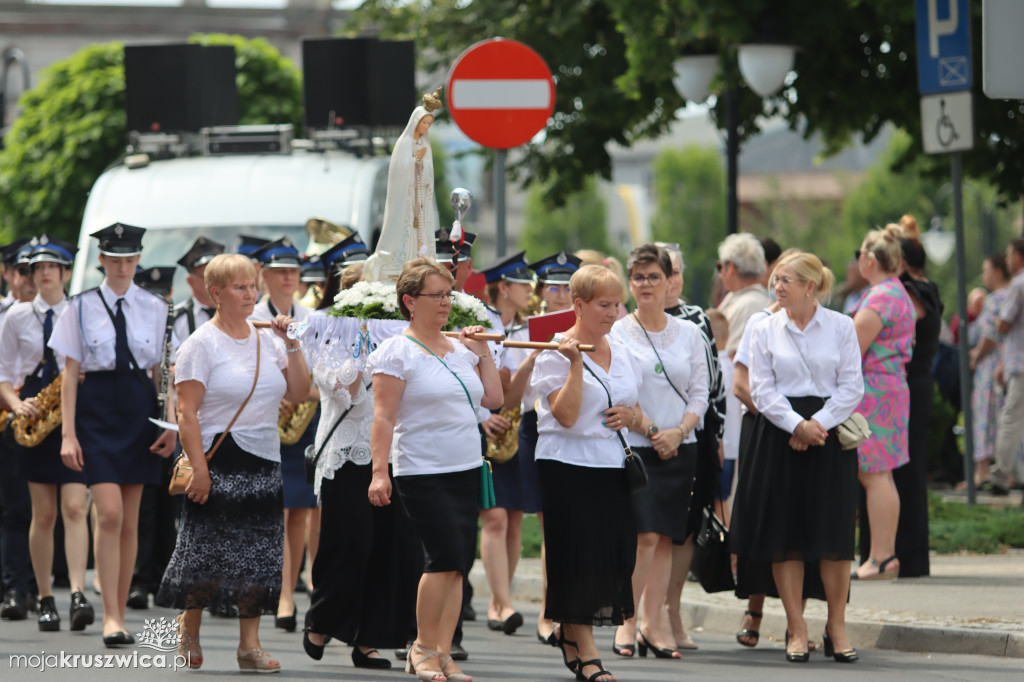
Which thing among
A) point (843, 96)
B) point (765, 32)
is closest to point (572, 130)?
point (843, 96)

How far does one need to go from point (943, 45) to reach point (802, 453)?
18.2 feet

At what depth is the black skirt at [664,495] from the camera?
29.1ft

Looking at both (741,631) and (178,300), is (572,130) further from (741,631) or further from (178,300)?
(741,631)

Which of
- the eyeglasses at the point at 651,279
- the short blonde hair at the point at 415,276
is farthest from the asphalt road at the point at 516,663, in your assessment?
the eyeglasses at the point at 651,279

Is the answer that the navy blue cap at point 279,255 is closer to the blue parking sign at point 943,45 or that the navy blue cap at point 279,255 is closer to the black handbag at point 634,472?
the black handbag at point 634,472

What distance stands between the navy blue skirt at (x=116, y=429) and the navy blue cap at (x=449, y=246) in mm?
1815

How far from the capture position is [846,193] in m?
85.3

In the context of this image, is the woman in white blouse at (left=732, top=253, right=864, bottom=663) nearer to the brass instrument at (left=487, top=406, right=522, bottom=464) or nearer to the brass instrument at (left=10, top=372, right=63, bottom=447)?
the brass instrument at (left=487, top=406, right=522, bottom=464)

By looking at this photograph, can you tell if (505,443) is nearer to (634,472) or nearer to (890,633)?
(634,472)

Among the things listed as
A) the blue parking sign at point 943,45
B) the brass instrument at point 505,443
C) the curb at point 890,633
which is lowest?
the curb at point 890,633

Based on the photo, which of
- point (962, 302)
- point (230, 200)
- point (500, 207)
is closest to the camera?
point (500, 207)

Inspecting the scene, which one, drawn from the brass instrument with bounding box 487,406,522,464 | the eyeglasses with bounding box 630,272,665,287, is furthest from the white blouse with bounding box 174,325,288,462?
the brass instrument with bounding box 487,406,522,464

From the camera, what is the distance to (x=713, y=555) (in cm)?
955

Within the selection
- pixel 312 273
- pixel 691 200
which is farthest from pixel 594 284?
pixel 691 200
